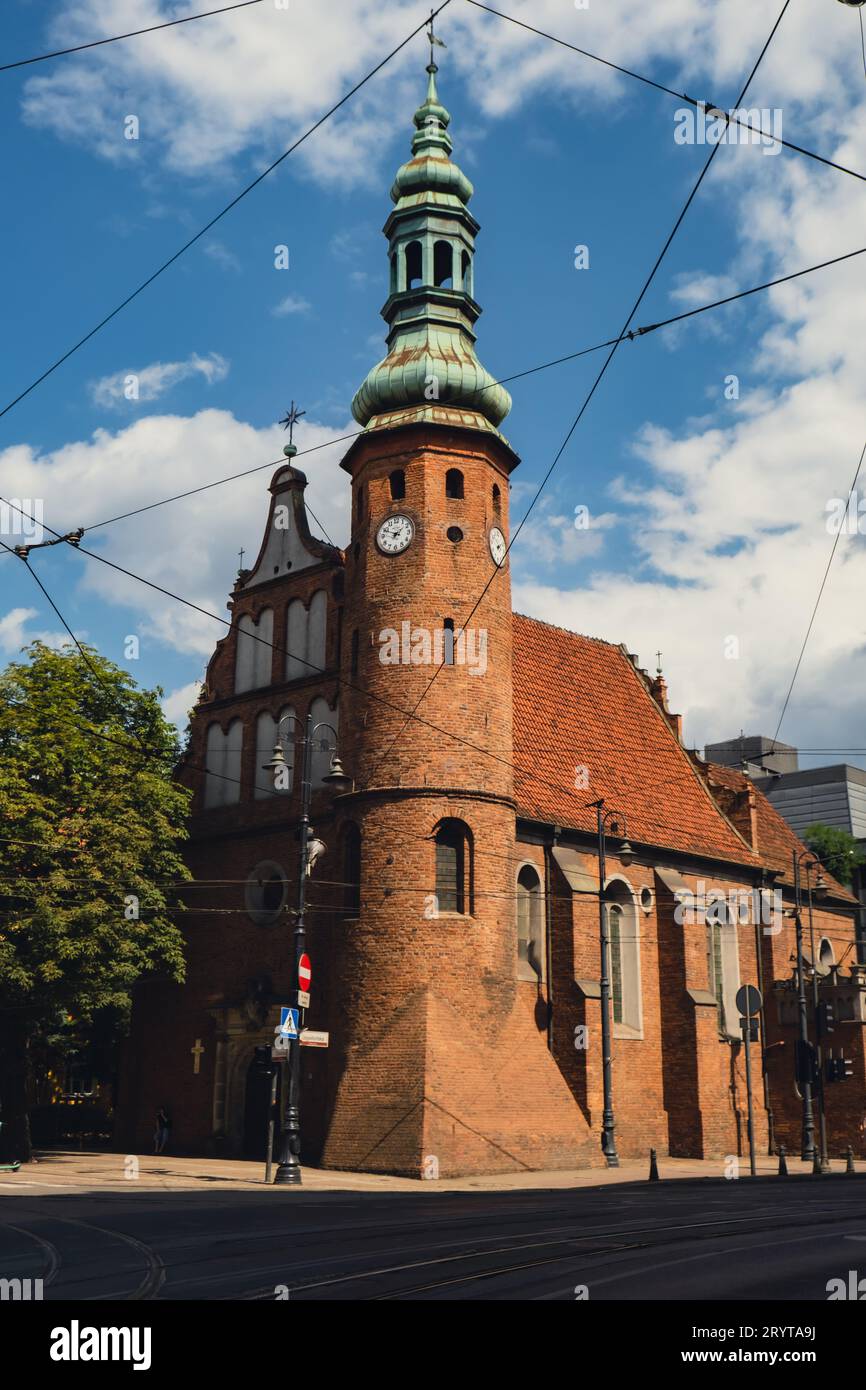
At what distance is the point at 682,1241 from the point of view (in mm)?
13125

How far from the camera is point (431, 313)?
3272 cm

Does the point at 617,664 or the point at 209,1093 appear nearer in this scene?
the point at 209,1093

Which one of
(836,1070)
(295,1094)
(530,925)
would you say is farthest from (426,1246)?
(836,1070)

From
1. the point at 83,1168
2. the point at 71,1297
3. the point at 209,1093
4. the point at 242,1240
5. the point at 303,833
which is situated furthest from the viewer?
the point at 209,1093

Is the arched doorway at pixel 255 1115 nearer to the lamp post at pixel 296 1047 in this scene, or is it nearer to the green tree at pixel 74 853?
the green tree at pixel 74 853

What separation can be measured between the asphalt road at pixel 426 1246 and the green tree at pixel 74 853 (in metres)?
8.41

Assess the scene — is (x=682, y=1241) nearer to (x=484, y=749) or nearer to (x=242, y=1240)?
(x=242, y=1240)

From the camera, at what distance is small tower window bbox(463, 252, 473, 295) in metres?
33.6

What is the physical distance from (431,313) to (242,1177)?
802 inches

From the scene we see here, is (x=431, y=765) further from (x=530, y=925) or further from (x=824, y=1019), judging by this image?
(x=824, y=1019)

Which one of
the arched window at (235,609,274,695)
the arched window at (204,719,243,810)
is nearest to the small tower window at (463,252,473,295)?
the arched window at (235,609,274,695)

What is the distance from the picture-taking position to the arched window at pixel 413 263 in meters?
33.5
